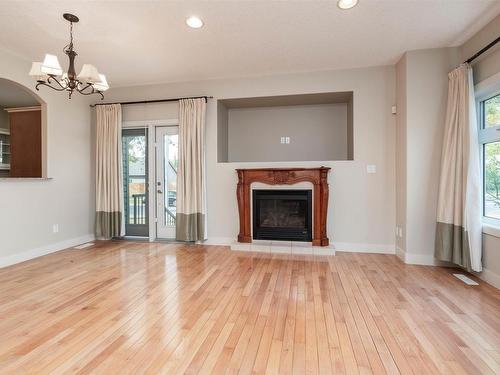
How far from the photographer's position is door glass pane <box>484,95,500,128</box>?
2941mm

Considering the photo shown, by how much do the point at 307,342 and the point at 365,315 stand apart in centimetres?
67

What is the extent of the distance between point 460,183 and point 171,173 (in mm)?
4251

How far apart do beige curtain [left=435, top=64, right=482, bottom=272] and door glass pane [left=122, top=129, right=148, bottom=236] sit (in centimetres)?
463

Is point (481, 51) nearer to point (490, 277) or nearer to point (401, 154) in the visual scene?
point (401, 154)

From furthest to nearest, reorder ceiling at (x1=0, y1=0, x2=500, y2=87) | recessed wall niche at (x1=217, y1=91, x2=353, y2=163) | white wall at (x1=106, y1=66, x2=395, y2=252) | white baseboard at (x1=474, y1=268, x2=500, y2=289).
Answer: recessed wall niche at (x1=217, y1=91, x2=353, y2=163) < white wall at (x1=106, y1=66, x2=395, y2=252) < white baseboard at (x1=474, y1=268, x2=500, y2=289) < ceiling at (x1=0, y1=0, x2=500, y2=87)

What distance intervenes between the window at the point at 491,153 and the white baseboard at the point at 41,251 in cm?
601

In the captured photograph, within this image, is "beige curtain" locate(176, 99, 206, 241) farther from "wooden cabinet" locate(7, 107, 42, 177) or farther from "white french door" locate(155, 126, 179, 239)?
"wooden cabinet" locate(7, 107, 42, 177)

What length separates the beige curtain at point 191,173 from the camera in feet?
15.0

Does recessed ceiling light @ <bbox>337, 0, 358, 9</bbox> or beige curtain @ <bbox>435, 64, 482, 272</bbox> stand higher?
recessed ceiling light @ <bbox>337, 0, 358, 9</bbox>

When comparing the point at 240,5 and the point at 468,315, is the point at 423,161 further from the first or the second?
the point at 240,5

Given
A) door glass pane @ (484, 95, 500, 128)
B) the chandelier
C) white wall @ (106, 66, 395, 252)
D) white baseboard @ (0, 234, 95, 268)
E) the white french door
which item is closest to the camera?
the chandelier

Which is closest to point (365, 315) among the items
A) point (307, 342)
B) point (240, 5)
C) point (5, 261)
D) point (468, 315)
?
point (307, 342)

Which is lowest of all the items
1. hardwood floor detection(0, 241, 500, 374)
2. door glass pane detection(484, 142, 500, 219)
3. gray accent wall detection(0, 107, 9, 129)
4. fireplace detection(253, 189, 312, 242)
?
hardwood floor detection(0, 241, 500, 374)

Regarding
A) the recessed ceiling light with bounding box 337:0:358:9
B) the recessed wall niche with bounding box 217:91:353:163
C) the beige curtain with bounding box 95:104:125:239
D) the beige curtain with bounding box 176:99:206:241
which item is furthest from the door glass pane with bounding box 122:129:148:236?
the recessed ceiling light with bounding box 337:0:358:9
